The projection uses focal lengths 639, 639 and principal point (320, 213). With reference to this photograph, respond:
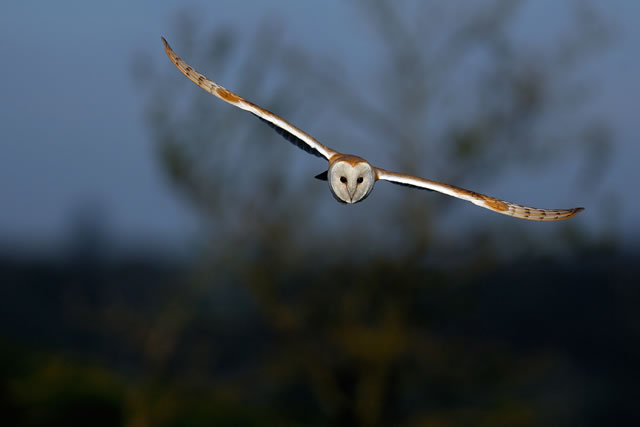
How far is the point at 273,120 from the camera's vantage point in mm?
2404

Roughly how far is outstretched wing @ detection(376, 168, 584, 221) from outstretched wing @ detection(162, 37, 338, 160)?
26 cm

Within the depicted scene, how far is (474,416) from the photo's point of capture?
32.9ft

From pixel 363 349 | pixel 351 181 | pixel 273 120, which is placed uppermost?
pixel 363 349

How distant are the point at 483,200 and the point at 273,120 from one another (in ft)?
2.81

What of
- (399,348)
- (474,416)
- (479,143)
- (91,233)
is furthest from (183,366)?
(91,233)

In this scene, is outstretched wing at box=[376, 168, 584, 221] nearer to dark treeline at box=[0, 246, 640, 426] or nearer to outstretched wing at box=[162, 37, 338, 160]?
outstretched wing at box=[162, 37, 338, 160]

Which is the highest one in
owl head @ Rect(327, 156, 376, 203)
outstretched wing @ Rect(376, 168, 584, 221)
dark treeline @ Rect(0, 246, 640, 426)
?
dark treeline @ Rect(0, 246, 640, 426)

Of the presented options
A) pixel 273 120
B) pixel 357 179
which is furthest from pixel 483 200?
pixel 273 120

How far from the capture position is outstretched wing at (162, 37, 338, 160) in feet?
7.81

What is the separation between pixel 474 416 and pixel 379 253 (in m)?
3.17

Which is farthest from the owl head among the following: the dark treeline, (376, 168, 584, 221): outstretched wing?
the dark treeline

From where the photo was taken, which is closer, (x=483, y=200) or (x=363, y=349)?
(x=483, y=200)

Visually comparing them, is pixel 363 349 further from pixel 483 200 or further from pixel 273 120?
pixel 273 120

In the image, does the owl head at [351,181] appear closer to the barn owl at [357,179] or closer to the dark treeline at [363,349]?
the barn owl at [357,179]
